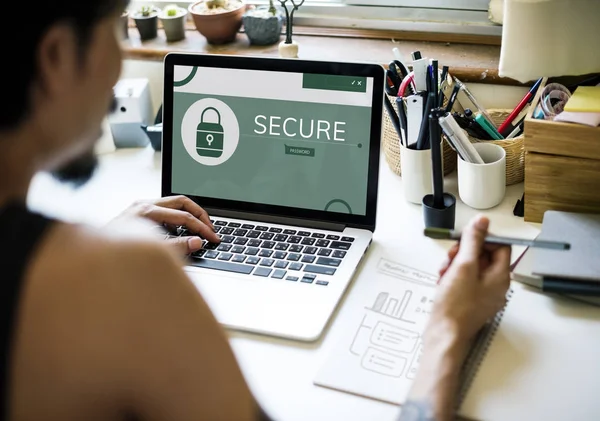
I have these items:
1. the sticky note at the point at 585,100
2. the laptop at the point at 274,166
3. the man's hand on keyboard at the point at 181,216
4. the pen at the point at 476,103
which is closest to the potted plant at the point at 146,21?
the laptop at the point at 274,166

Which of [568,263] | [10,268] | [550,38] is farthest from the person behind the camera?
[550,38]

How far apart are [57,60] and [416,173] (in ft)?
2.40

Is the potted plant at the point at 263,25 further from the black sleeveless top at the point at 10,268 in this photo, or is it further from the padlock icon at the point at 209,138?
the black sleeveless top at the point at 10,268

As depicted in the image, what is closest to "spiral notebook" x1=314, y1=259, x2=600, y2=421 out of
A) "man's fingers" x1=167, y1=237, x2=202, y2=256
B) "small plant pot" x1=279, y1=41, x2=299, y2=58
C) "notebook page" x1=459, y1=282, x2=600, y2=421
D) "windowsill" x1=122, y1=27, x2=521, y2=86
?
"notebook page" x1=459, y1=282, x2=600, y2=421

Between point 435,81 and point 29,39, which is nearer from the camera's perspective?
point 29,39

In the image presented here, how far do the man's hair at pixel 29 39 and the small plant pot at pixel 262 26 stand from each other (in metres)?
1.01

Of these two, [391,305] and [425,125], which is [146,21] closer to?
[425,125]

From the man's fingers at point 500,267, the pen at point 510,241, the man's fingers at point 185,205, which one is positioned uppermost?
the pen at point 510,241

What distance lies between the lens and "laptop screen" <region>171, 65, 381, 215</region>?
3.47 ft

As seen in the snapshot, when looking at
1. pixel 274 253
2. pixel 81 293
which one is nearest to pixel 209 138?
pixel 274 253

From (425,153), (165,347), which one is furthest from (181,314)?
(425,153)

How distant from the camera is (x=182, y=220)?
3.52 feet

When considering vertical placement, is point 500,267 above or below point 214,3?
below

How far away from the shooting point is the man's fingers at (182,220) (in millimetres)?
1064
